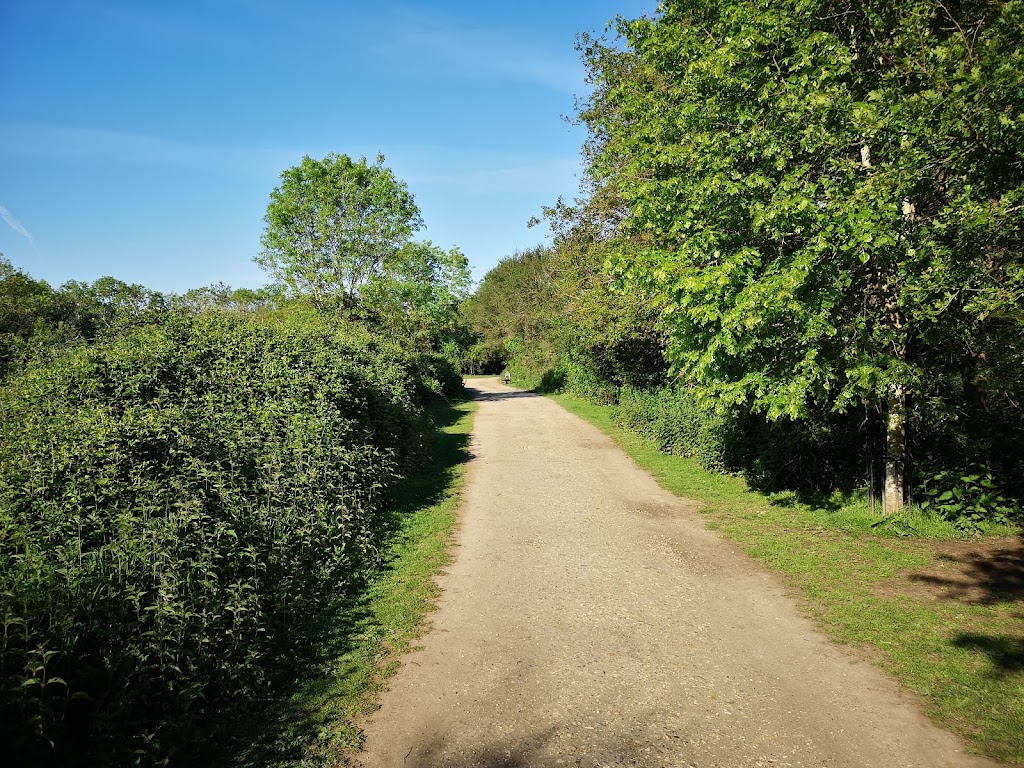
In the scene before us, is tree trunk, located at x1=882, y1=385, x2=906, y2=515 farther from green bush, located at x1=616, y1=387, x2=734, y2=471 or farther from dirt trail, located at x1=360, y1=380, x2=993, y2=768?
green bush, located at x1=616, y1=387, x2=734, y2=471

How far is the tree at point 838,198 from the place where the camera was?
6715 millimetres

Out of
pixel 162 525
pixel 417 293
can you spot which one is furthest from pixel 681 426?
pixel 417 293

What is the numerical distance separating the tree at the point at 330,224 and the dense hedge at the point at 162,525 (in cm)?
1992

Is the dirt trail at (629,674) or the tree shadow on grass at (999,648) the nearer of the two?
the dirt trail at (629,674)

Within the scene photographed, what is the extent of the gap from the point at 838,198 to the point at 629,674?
5.93m

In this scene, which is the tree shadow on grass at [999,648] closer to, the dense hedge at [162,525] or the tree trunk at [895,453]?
the tree trunk at [895,453]

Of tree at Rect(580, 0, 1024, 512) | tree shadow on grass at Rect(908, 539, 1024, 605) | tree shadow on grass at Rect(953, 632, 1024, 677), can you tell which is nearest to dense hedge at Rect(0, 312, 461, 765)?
tree at Rect(580, 0, 1024, 512)

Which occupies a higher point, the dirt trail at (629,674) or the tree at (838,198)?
the tree at (838,198)

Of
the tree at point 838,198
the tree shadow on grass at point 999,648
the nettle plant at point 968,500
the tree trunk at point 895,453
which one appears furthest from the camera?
the tree trunk at point 895,453

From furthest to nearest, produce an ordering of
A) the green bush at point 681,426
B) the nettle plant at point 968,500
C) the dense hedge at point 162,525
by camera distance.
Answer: the green bush at point 681,426, the nettle plant at point 968,500, the dense hedge at point 162,525

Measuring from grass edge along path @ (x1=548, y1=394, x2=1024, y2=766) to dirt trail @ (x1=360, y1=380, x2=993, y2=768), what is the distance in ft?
0.94

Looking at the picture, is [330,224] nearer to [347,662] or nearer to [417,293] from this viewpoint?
[417,293]

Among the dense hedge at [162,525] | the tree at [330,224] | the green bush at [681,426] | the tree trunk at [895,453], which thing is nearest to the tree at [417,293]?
the tree at [330,224]

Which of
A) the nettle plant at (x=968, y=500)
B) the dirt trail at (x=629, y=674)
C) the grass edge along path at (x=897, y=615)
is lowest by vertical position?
the dirt trail at (x=629, y=674)
